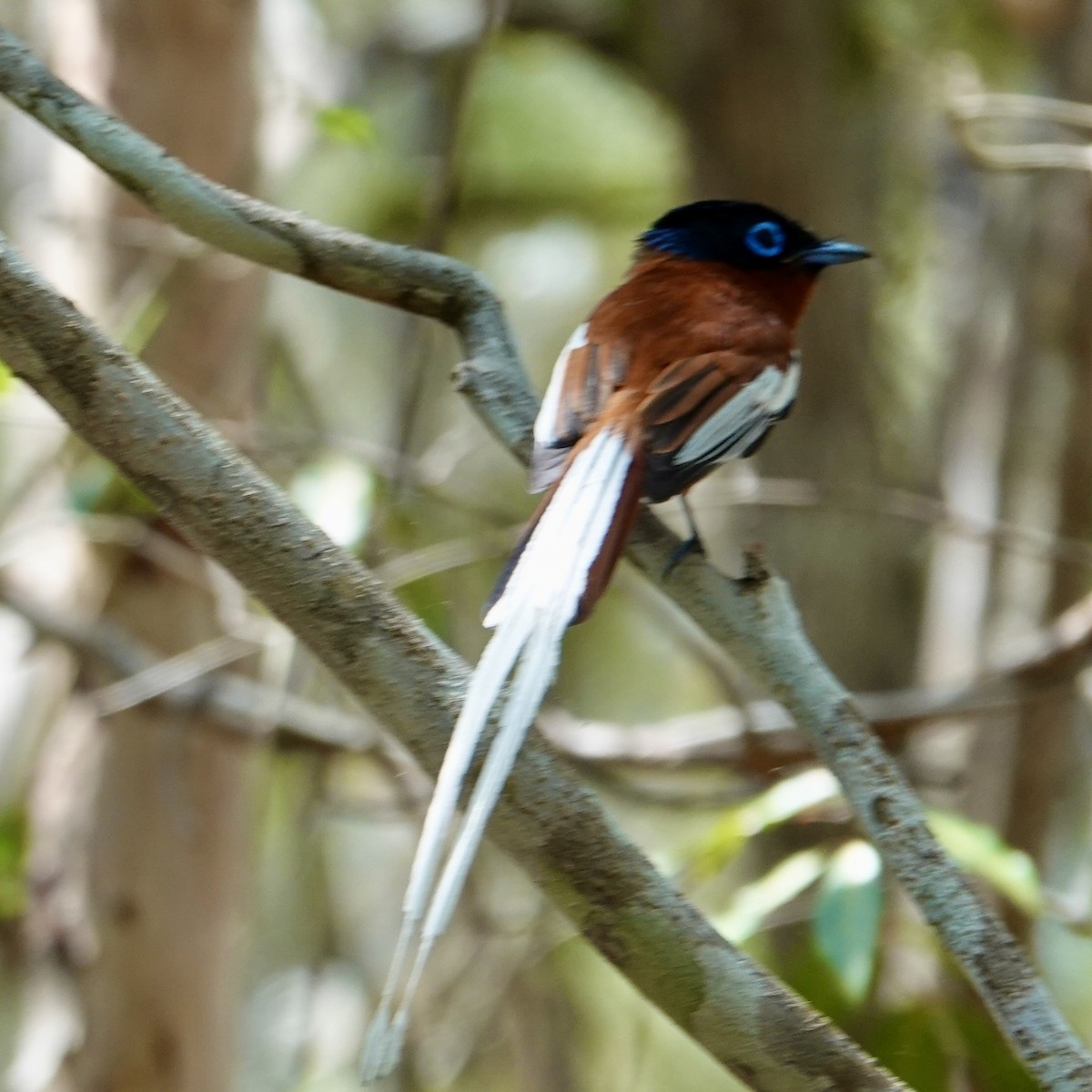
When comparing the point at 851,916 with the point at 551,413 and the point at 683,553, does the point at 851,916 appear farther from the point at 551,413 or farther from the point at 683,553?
the point at 551,413

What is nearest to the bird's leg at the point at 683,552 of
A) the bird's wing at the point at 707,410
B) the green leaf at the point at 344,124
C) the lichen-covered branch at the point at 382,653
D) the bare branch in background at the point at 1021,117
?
the bird's wing at the point at 707,410

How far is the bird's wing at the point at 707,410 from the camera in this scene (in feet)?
5.66

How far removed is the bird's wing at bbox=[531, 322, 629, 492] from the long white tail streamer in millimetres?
26

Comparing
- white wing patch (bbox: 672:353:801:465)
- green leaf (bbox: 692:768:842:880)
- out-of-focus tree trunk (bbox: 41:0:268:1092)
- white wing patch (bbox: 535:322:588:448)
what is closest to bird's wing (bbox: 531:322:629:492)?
white wing patch (bbox: 535:322:588:448)

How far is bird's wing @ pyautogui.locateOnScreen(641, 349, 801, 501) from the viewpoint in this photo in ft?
5.66

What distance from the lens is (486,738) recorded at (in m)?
1.19

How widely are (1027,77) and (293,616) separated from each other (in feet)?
10.9

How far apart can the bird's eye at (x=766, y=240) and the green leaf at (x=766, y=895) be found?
100 centimetres

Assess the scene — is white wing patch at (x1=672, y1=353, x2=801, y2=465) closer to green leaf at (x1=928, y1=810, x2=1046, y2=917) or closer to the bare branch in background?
the bare branch in background

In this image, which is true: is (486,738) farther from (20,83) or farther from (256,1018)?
(256,1018)

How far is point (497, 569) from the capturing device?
3.51 metres

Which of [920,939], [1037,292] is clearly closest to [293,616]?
[920,939]

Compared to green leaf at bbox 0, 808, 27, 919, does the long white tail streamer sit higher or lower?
higher

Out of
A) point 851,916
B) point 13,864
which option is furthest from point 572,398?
point 13,864
